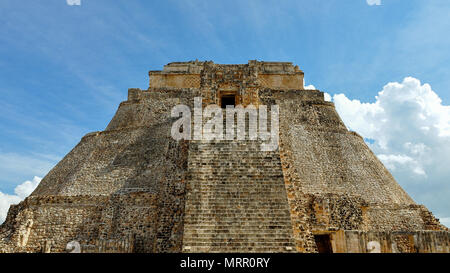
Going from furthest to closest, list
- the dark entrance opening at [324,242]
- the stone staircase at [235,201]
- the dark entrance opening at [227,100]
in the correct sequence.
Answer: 1. the dark entrance opening at [227,100]
2. the dark entrance opening at [324,242]
3. the stone staircase at [235,201]

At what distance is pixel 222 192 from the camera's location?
9.94 m

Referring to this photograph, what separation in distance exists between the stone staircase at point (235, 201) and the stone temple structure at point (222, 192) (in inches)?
1.2

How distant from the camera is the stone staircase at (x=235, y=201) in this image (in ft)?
28.8

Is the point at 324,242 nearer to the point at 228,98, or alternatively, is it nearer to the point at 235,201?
the point at 235,201

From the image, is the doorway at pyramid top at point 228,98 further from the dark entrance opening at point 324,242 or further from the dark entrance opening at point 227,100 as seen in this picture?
the dark entrance opening at point 324,242

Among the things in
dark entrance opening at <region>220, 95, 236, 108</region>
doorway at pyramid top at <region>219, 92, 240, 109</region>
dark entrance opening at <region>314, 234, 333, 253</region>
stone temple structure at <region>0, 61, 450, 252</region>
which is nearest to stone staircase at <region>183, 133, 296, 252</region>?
stone temple structure at <region>0, 61, 450, 252</region>

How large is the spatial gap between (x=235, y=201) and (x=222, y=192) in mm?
477

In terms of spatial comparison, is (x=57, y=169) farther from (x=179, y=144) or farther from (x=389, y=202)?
(x=389, y=202)

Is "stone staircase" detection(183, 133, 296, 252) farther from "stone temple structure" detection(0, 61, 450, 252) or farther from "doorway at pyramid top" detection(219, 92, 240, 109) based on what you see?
"doorway at pyramid top" detection(219, 92, 240, 109)

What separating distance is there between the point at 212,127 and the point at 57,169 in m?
9.91

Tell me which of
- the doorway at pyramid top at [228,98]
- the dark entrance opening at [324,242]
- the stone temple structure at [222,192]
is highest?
the doorway at pyramid top at [228,98]

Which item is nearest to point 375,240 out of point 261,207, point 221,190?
point 261,207

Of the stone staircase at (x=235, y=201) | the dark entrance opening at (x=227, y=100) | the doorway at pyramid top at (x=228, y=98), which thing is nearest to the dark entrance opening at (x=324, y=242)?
the stone staircase at (x=235, y=201)

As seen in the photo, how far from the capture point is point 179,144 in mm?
12695
